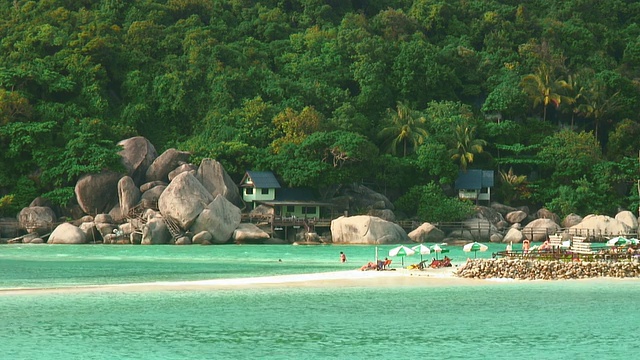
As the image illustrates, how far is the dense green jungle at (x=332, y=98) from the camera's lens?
79.9 metres

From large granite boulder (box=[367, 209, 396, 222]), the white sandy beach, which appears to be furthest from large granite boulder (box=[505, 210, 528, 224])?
the white sandy beach

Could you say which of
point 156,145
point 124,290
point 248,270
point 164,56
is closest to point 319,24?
point 164,56

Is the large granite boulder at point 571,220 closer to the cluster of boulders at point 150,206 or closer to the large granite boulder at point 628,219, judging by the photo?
the large granite boulder at point 628,219

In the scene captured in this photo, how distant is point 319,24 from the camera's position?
110625 millimetres

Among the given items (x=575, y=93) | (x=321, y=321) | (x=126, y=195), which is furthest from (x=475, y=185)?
(x=321, y=321)

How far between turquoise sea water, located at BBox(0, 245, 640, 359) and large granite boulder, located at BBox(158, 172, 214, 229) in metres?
23.7

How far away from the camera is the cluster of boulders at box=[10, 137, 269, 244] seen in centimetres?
7256

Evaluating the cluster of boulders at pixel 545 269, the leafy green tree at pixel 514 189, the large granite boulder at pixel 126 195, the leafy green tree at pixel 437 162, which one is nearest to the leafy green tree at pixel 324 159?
the leafy green tree at pixel 437 162

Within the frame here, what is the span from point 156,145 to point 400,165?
2344 centimetres

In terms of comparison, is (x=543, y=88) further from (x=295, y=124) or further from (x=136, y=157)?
(x=136, y=157)

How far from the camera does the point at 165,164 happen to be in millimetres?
80062

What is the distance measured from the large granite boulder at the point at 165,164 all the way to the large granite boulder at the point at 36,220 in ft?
28.9

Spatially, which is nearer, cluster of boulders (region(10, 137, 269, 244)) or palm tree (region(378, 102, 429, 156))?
cluster of boulders (region(10, 137, 269, 244))

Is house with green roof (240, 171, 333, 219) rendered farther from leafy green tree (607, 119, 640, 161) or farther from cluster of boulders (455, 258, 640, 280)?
cluster of boulders (455, 258, 640, 280)
